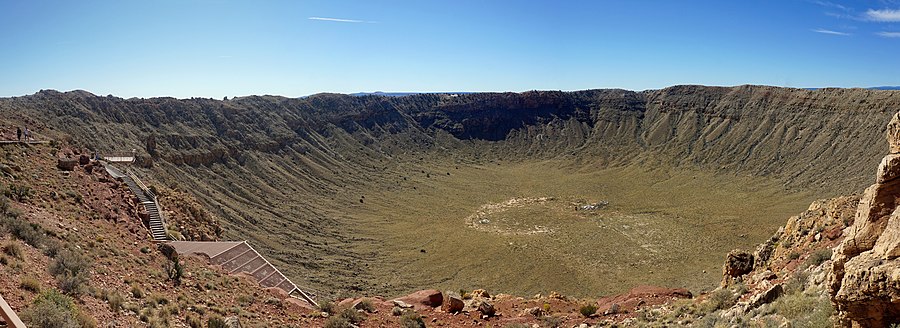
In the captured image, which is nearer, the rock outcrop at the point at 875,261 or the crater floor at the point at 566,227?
the rock outcrop at the point at 875,261

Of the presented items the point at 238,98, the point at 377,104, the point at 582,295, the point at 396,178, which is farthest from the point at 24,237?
the point at 377,104

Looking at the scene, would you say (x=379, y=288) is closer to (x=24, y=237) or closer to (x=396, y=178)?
(x=24, y=237)

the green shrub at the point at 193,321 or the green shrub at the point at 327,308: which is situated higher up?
the green shrub at the point at 193,321

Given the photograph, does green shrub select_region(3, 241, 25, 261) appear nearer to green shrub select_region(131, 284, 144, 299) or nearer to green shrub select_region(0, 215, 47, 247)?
green shrub select_region(0, 215, 47, 247)

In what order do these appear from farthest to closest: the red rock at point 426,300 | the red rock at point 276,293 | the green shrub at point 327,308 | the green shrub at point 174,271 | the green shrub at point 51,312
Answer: the red rock at point 426,300 → the red rock at point 276,293 → the green shrub at point 327,308 → the green shrub at point 174,271 → the green shrub at point 51,312

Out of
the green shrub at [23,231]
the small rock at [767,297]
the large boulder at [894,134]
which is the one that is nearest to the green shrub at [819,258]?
the small rock at [767,297]

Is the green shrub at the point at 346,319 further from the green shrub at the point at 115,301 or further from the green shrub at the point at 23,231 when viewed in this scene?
the green shrub at the point at 23,231
